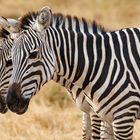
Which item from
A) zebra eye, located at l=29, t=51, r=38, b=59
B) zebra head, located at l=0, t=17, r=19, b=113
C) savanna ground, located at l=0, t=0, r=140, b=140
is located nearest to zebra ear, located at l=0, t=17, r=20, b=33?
zebra head, located at l=0, t=17, r=19, b=113

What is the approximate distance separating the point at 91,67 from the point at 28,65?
704mm

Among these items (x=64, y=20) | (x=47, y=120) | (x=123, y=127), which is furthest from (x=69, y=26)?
(x=47, y=120)

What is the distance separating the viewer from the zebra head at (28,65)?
6.06 meters

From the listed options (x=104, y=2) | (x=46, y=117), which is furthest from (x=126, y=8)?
(x=46, y=117)

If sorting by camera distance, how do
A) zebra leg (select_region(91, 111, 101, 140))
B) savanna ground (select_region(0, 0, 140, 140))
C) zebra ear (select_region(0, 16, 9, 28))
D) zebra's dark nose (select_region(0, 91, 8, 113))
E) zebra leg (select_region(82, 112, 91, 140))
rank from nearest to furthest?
zebra ear (select_region(0, 16, 9, 28)) < zebra's dark nose (select_region(0, 91, 8, 113)) < zebra leg (select_region(91, 111, 101, 140)) < zebra leg (select_region(82, 112, 91, 140)) < savanna ground (select_region(0, 0, 140, 140))

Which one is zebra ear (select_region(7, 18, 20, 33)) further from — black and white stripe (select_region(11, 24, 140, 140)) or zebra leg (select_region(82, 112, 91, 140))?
zebra leg (select_region(82, 112, 91, 140))

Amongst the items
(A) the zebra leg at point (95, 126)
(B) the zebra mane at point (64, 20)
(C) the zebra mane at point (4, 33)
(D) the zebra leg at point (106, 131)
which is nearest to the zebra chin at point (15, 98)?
(B) the zebra mane at point (64, 20)

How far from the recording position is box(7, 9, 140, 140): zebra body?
6.11m

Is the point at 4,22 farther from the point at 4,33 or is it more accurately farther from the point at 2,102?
the point at 2,102

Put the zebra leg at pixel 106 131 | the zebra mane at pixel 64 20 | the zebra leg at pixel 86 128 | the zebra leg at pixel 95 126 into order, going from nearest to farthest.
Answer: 1. the zebra mane at pixel 64 20
2. the zebra leg at pixel 106 131
3. the zebra leg at pixel 95 126
4. the zebra leg at pixel 86 128

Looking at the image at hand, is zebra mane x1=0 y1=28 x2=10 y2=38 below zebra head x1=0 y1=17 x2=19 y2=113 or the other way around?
the other way around

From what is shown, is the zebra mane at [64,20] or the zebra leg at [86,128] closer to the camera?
the zebra mane at [64,20]

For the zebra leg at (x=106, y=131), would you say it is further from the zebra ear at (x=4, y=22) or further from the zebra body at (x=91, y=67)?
the zebra ear at (x=4, y=22)

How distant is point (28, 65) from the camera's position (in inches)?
240
